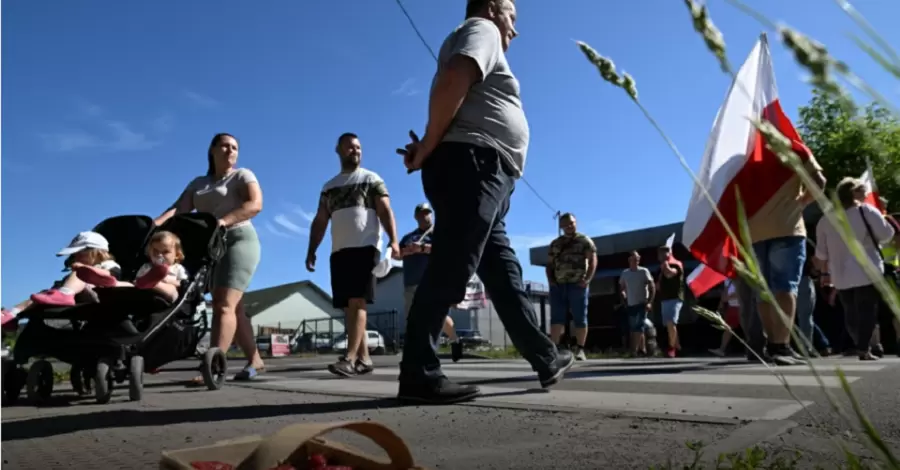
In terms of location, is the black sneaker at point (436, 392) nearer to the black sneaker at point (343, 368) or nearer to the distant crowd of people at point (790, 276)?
the distant crowd of people at point (790, 276)

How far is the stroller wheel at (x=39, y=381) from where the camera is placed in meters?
4.25

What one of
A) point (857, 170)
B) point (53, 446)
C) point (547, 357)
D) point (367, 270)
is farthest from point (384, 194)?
point (857, 170)

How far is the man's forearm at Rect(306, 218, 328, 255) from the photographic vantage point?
632 centimetres

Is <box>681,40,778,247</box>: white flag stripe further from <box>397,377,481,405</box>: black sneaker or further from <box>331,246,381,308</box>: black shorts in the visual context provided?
<box>397,377,481,405</box>: black sneaker

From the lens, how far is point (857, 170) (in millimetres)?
26797

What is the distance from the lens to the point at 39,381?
4320mm

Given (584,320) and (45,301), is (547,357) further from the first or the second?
(584,320)

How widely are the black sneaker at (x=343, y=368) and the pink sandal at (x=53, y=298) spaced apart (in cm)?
215

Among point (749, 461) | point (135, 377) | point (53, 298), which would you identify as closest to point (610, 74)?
point (749, 461)

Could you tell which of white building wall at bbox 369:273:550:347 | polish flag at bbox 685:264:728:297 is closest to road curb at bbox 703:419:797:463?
polish flag at bbox 685:264:728:297

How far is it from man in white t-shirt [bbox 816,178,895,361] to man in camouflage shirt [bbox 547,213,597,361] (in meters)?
2.47

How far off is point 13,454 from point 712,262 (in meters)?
5.96

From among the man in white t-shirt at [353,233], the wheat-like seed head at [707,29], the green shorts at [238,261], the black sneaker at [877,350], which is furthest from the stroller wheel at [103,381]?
the black sneaker at [877,350]

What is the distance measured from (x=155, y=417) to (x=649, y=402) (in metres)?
2.21
